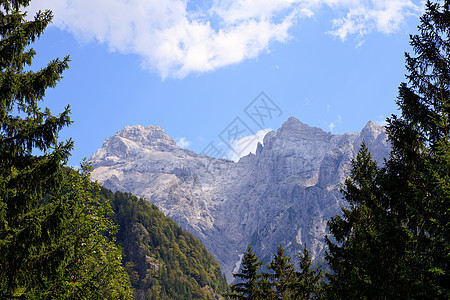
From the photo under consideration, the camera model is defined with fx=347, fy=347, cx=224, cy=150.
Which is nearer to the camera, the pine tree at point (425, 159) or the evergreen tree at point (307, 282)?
the pine tree at point (425, 159)

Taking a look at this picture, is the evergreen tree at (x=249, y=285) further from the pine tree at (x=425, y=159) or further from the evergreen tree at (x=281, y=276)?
the pine tree at (x=425, y=159)

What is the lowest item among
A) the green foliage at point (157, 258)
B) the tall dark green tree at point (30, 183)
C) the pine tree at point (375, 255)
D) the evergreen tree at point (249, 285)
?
the pine tree at point (375, 255)

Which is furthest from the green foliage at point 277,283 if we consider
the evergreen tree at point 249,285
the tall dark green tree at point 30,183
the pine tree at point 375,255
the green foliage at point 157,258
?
the green foliage at point 157,258

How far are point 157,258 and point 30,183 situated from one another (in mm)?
174013

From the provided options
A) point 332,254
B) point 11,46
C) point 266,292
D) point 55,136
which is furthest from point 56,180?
point 266,292

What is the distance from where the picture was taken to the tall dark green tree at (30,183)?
35.0 feet

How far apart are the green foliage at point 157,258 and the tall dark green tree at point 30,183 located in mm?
152180

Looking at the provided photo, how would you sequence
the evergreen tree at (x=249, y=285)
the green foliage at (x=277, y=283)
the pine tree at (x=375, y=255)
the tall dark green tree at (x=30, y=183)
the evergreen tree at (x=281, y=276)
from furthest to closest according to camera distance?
the evergreen tree at (x=281, y=276), the evergreen tree at (x=249, y=285), the green foliage at (x=277, y=283), the pine tree at (x=375, y=255), the tall dark green tree at (x=30, y=183)

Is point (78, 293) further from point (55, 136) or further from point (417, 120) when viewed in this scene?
point (417, 120)

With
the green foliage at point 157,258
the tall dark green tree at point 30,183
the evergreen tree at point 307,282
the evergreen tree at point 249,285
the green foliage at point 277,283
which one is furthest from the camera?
the green foliage at point 157,258

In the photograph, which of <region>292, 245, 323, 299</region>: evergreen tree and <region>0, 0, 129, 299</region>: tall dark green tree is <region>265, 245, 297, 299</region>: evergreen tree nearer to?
<region>292, 245, 323, 299</region>: evergreen tree

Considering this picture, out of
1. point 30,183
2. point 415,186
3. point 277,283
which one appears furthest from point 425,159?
point 277,283

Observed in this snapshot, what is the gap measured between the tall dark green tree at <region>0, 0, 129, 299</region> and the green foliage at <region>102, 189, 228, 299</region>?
5991 inches

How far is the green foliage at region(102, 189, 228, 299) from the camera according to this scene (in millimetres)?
161375
